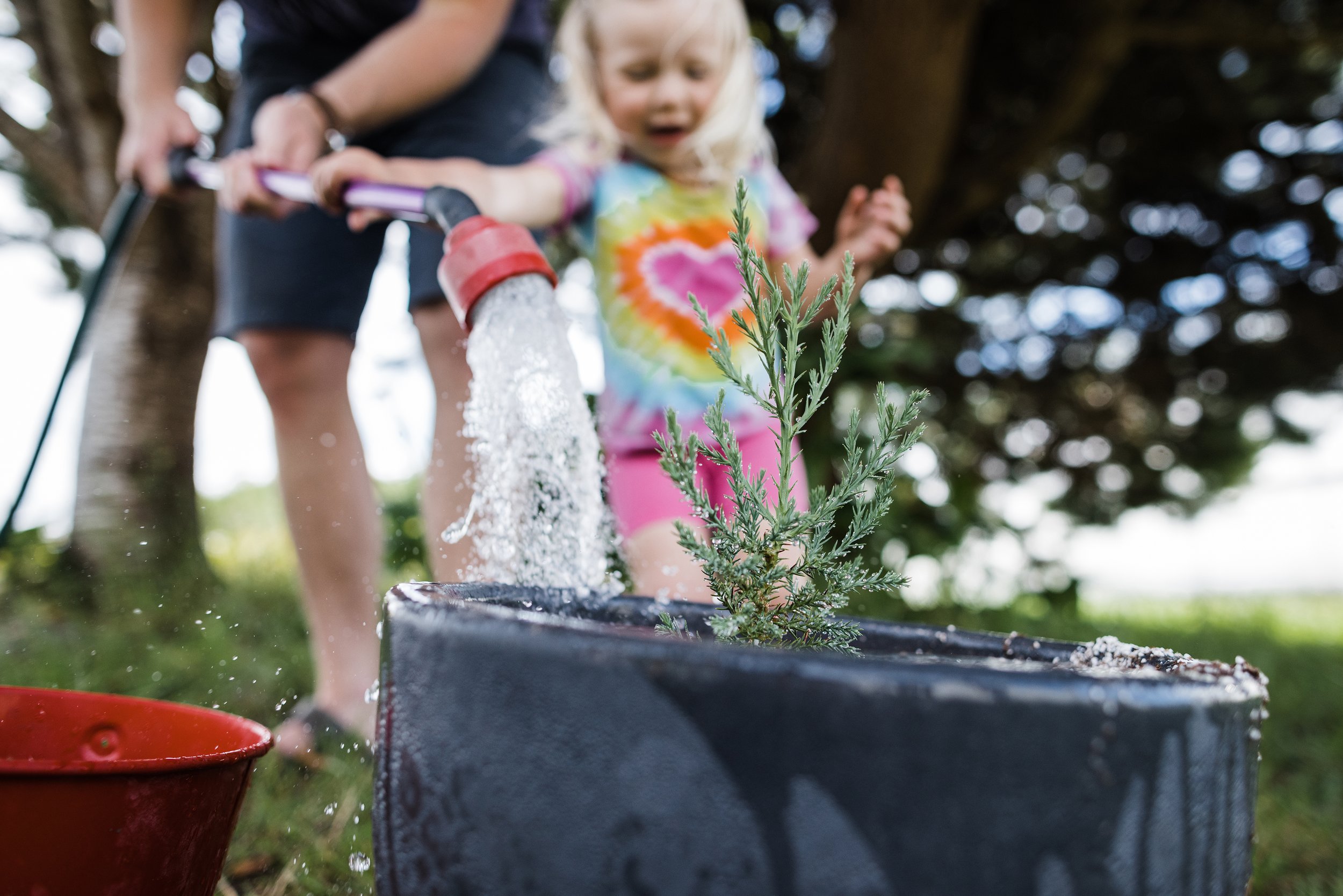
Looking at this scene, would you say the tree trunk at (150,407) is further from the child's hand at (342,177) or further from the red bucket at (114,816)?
the red bucket at (114,816)

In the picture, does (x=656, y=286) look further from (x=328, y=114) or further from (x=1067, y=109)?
(x=1067, y=109)

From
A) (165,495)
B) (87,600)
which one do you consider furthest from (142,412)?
(87,600)

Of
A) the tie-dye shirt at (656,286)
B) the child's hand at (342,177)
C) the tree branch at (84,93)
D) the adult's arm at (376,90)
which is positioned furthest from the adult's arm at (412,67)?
the tree branch at (84,93)

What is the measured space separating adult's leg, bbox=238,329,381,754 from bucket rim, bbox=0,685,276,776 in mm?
956

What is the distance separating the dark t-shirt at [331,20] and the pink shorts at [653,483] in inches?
39.4

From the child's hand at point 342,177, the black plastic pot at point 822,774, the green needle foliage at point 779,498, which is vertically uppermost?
the child's hand at point 342,177

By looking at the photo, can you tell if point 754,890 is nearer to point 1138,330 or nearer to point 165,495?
point 165,495

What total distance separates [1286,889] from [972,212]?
3892 millimetres

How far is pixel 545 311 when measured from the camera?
3.31 ft

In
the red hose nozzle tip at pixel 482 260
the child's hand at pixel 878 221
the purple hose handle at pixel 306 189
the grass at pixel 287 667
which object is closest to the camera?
the red hose nozzle tip at pixel 482 260

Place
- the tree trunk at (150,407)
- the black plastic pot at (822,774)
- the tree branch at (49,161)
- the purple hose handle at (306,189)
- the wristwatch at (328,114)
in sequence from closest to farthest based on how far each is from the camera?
the black plastic pot at (822,774) < the purple hose handle at (306,189) < the wristwatch at (328,114) < the tree trunk at (150,407) < the tree branch at (49,161)

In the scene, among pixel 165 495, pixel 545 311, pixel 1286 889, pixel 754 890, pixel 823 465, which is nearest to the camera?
pixel 754 890

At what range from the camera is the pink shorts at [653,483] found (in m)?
→ 1.77

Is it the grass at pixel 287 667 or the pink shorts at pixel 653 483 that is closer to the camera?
the grass at pixel 287 667
